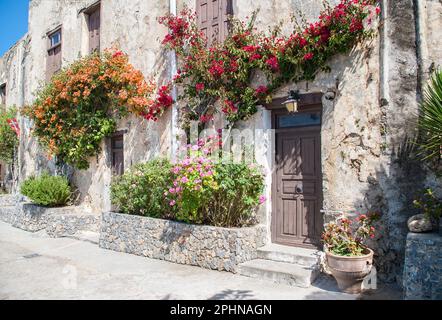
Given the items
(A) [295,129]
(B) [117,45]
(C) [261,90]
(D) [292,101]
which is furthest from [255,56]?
(B) [117,45]

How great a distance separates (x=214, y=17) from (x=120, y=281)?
5.76 m

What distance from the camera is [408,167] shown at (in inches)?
205

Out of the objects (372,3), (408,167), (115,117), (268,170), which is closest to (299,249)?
(268,170)

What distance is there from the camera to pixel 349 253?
5012 mm

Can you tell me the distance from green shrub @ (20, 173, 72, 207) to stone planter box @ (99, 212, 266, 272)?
3.25 metres

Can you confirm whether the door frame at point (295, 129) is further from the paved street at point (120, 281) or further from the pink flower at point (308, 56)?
the paved street at point (120, 281)

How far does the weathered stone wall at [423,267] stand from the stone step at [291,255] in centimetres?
151

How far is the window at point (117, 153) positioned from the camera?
1004 cm

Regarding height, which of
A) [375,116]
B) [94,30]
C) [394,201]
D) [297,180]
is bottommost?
[394,201]

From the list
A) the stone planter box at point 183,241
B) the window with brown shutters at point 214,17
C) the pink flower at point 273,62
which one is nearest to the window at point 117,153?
the stone planter box at point 183,241

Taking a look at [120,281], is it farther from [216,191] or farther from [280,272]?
[280,272]

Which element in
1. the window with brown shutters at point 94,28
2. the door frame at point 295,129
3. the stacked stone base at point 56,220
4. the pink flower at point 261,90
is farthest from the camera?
the window with brown shutters at point 94,28

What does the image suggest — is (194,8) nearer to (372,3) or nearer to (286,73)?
(286,73)

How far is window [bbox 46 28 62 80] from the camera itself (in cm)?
1254
